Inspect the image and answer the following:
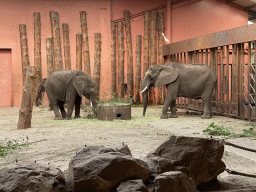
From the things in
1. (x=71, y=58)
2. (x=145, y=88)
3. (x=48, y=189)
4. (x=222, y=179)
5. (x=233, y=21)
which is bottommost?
(x=222, y=179)

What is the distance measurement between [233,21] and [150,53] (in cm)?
417

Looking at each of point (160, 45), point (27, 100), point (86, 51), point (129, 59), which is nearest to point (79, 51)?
point (86, 51)

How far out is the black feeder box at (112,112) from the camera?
8.46 metres

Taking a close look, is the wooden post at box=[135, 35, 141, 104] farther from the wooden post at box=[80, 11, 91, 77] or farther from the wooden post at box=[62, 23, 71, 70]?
the wooden post at box=[62, 23, 71, 70]

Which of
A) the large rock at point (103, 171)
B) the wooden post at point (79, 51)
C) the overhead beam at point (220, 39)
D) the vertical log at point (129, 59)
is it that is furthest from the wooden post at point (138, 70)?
the large rock at point (103, 171)

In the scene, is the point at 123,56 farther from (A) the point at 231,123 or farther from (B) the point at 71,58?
(A) the point at 231,123

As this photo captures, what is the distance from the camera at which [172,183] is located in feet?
8.30

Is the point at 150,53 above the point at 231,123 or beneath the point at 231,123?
above

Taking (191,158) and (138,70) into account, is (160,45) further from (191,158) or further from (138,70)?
(191,158)

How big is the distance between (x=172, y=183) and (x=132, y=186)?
310 mm

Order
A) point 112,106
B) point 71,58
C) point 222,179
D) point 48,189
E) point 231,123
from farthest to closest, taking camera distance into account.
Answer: point 71,58
point 112,106
point 231,123
point 222,179
point 48,189

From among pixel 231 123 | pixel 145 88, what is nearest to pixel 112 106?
pixel 145 88

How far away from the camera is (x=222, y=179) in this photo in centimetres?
340

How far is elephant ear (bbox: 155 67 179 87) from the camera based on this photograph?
898 centimetres
